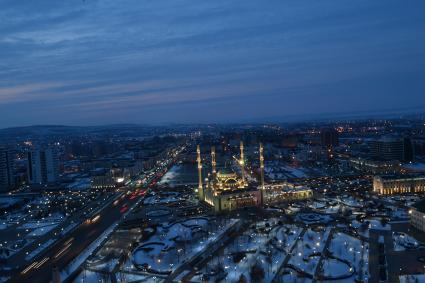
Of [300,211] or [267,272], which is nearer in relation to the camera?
[267,272]

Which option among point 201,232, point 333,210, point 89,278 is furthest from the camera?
point 333,210

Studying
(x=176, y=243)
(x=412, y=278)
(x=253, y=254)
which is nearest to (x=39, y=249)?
(x=176, y=243)

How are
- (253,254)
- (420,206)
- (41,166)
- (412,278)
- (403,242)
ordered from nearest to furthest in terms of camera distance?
1. (412,278)
2. (253,254)
3. (403,242)
4. (420,206)
5. (41,166)

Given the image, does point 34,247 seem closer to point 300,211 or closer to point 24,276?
point 24,276

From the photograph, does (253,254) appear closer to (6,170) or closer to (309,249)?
(309,249)

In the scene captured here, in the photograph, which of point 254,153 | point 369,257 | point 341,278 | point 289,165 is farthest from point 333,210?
point 254,153

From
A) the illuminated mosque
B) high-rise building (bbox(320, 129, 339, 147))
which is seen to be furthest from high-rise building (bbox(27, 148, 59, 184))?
high-rise building (bbox(320, 129, 339, 147))

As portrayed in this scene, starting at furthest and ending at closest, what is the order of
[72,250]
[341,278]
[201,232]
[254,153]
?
[254,153] < [201,232] < [72,250] < [341,278]
